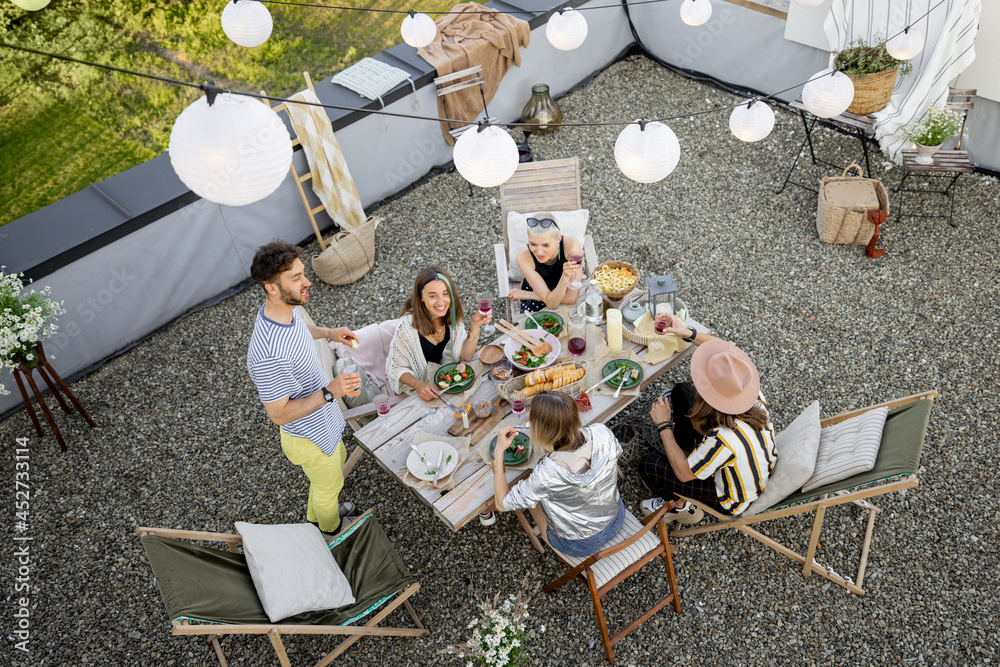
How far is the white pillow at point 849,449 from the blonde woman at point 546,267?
1710 millimetres

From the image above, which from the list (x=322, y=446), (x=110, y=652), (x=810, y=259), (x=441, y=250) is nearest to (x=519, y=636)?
(x=322, y=446)

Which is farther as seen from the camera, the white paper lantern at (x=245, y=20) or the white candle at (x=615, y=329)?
the white paper lantern at (x=245, y=20)

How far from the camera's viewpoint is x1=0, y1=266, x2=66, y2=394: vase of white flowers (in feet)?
14.2

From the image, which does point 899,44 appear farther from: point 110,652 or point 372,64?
point 110,652

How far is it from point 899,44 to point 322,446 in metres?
5.56

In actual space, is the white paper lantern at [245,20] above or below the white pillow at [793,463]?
above

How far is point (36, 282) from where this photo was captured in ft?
16.4

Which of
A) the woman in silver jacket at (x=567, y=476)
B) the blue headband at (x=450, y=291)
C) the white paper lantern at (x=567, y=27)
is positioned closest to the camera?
the woman in silver jacket at (x=567, y=476)

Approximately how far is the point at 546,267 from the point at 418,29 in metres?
2.60

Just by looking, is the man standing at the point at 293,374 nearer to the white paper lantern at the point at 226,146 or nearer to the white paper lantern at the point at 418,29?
the white paper lantern at the point at 226,146

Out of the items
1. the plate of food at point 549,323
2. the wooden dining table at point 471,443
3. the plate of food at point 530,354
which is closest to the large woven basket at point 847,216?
the wooden dining table at point 471,443

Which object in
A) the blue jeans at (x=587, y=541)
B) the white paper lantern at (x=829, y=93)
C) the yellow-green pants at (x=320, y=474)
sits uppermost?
the white paper lantern at (x=829, y=93)

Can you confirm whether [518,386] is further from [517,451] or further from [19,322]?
[19,322]

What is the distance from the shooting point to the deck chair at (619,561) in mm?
3285
